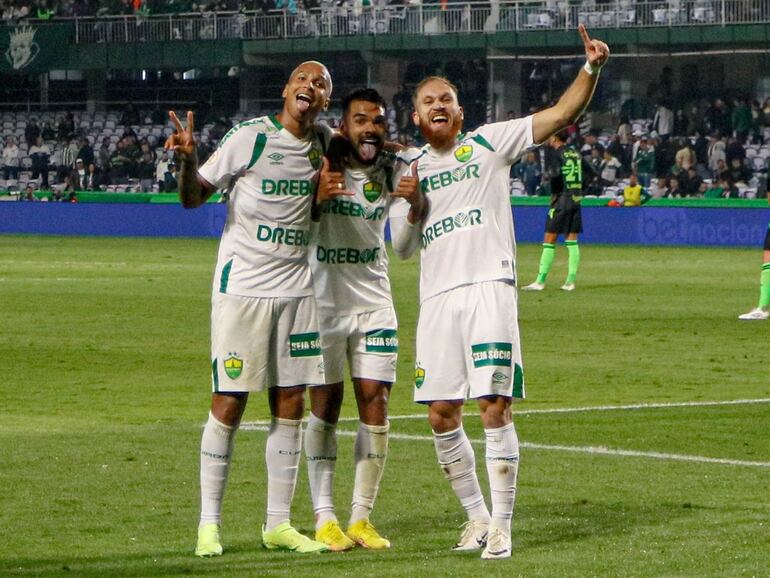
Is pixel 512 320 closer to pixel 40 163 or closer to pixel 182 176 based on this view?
pixel 182 176

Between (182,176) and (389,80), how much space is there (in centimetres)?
4154

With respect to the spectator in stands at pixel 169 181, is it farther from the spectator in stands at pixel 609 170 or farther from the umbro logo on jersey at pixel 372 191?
the umbro logo on jersey at pixel 372 191

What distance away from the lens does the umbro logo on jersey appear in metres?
7.27

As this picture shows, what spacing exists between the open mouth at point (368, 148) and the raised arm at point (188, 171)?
709mm

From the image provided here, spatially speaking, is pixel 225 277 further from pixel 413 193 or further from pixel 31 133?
pixel 31 133

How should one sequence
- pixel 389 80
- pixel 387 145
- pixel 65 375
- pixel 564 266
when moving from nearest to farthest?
pixel 387 145 → pixel 65 375 → pixel 564 266 → pixel 389 80

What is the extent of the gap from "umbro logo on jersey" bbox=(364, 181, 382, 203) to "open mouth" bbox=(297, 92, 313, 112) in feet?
1.59

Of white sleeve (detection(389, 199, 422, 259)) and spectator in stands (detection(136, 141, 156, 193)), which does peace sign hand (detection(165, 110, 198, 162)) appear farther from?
spectator in stands (detection(136, 141, 156, 193))

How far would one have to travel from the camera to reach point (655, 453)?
9.45m

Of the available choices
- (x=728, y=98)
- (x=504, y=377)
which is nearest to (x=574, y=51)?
(x=728, y=98)

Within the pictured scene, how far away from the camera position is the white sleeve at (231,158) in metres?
6.92

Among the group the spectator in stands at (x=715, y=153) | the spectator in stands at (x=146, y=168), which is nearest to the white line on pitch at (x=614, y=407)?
the spectator in stands at (x=715, y=153)

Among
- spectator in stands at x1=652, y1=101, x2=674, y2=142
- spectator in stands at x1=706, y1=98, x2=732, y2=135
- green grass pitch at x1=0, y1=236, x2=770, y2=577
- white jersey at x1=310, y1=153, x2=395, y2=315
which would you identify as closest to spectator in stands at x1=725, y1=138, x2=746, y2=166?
spectator in stands at x1=706, y1=98, x2=732, y2=135

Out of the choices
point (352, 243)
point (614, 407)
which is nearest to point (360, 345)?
point (352, 243)
